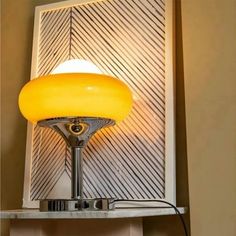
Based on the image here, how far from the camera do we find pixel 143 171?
47.4 inches

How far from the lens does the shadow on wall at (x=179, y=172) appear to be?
1190mm

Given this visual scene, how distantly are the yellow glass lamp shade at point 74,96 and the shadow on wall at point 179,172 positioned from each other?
198 mm

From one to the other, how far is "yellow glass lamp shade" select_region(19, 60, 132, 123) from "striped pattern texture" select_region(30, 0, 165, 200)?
0.15 meters

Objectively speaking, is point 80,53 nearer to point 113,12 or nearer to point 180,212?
point 113,12

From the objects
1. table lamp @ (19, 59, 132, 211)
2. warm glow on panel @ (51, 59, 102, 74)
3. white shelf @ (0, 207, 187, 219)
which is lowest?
white shelf @ (0, 207, 187, 219)

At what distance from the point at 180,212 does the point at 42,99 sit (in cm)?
43

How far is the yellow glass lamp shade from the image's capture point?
104 centimetres

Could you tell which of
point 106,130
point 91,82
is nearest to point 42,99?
point 91,82

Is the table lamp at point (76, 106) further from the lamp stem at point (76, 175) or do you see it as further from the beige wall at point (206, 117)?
the beige wall at point (206, 117)

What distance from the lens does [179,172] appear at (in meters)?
1.20

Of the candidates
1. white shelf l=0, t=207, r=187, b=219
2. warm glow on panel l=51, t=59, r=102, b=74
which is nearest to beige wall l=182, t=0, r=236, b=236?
white shelf l=0, t=207, r=187, b=219

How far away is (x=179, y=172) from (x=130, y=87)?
0.26 meters

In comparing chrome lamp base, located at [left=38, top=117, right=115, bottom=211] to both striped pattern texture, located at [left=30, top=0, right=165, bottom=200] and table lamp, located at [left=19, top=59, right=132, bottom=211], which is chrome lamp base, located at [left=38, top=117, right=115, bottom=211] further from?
striped pattern texture, located at [left=30, top=0, right=165, bottom=200]

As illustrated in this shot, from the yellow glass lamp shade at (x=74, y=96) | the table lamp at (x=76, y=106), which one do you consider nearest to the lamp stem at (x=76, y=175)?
the table lamp at (x=76, y=106)
